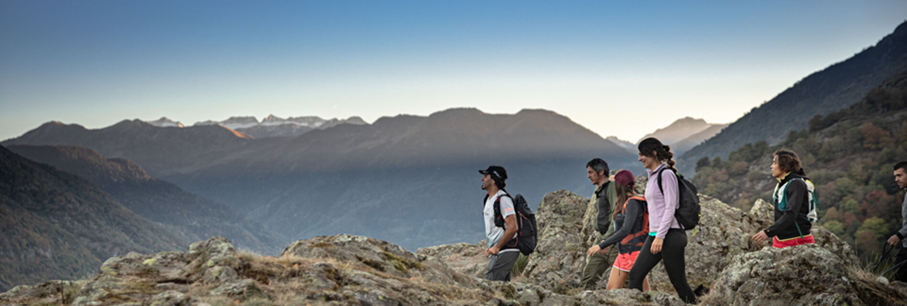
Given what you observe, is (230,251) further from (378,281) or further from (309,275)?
(378,281)

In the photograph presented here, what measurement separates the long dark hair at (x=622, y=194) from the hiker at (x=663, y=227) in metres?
0.85

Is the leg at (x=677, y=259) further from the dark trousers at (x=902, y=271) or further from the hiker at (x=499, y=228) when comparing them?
the dark trousers at (x=902, y=271)

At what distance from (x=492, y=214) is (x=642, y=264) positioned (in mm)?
2223

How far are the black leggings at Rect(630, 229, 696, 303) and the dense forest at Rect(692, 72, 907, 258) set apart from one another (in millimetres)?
88742

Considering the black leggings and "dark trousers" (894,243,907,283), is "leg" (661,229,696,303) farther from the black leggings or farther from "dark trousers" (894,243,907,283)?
"dark trousers" (894,243,907,283)

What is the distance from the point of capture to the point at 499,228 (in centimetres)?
767

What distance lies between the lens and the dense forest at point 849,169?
8756cm

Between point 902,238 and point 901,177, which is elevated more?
point 901,177

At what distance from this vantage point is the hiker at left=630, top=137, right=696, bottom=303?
241 inches

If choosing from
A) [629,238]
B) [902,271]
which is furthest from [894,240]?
[629,238]

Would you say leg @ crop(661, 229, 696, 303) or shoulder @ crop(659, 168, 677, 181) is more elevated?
shoulder @ crop(659, 168, 677, 181)

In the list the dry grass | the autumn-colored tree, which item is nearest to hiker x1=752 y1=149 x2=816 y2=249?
the dry grass

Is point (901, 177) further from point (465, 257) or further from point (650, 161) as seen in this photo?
point (465, 257)

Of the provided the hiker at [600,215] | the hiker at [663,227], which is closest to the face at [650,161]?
the hiker at [663,227]
